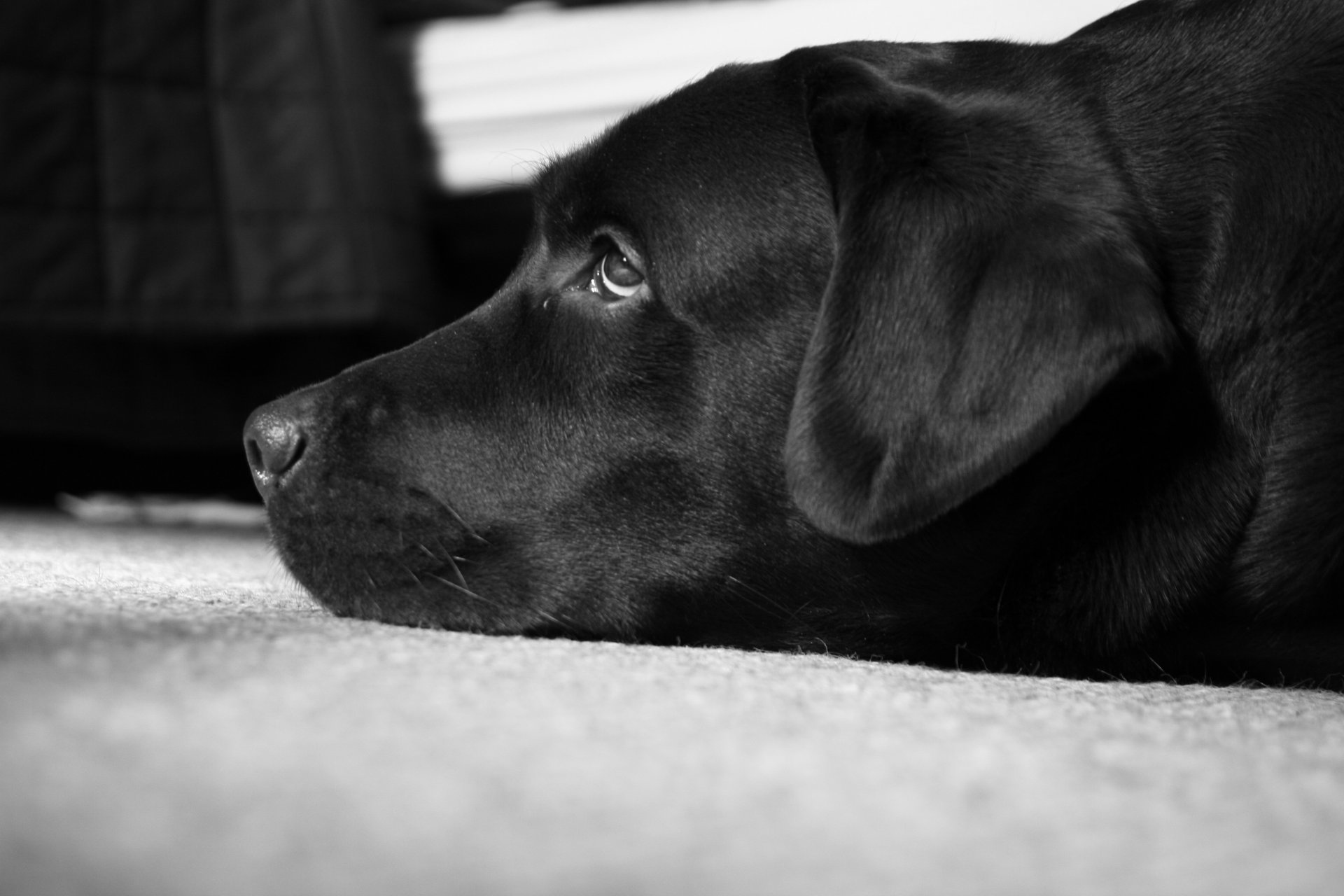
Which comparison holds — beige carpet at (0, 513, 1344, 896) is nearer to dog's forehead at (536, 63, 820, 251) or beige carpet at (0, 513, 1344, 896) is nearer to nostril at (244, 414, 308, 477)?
nostril at (244, 414, 308, 477)

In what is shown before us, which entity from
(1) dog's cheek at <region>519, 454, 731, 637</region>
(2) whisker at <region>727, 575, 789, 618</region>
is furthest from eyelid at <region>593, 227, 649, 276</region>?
(2) whisker at <region>727, 575, 789, 618</region>

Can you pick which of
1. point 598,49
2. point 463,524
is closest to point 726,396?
point 463,524

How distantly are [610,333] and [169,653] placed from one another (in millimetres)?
586

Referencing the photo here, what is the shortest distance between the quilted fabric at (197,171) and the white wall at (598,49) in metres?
0.17

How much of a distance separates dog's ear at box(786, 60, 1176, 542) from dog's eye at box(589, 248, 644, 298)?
22 centimetres

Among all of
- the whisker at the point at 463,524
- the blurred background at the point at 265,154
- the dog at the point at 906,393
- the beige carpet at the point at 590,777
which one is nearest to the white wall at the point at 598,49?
the blurred background at the point at 265,154

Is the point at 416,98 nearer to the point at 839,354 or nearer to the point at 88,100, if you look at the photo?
the point at 88,100

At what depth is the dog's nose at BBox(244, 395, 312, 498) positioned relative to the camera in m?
1.27

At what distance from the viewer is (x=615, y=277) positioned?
50.8 inches

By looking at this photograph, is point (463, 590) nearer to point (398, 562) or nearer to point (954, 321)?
point (398, 562)

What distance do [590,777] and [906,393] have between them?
54 centimetres

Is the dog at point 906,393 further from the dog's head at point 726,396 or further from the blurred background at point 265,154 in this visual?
the blurred background at point 265,154

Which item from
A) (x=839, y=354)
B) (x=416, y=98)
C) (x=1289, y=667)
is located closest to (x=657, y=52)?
(x=416, y=98)

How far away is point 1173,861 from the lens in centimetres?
54
